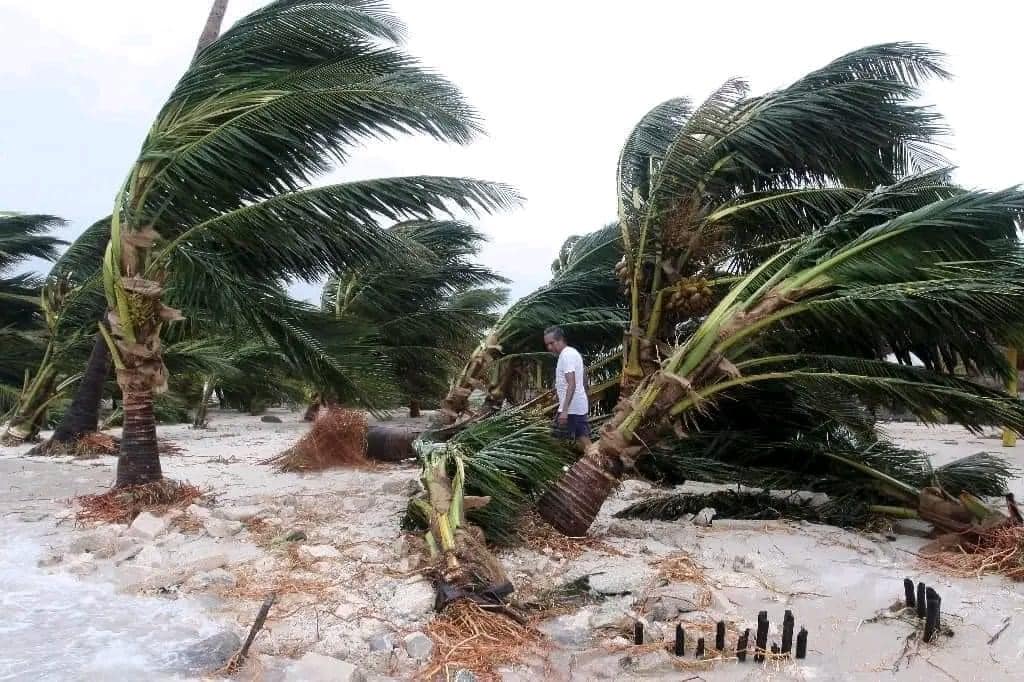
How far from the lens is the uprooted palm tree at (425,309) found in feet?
41.3

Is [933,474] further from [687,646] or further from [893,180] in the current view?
[687,646]

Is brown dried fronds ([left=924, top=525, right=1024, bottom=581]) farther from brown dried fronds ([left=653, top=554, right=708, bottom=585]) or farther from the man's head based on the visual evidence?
the man's head

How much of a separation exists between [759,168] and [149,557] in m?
5.61

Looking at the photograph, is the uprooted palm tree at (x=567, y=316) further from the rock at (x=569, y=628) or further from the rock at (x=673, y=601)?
the rock at (x=569, y=628)

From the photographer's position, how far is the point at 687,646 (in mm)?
3438

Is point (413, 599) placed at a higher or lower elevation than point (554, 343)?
lower

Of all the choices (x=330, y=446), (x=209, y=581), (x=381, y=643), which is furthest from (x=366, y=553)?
(x=330, y=446)

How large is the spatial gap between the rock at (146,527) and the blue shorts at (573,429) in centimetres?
292

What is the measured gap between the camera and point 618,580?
13.8 ft

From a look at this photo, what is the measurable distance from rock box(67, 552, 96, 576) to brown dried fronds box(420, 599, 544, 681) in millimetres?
2291

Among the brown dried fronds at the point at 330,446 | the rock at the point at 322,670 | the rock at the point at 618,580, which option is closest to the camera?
the rock at the point at 322,670

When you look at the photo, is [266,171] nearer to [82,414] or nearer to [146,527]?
[146,527]

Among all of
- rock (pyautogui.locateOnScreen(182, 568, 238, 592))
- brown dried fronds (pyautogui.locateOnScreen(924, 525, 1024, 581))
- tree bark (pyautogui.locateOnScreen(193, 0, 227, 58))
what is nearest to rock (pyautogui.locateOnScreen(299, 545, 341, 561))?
rock (pyautogui.locateOnScreen(182, 568, 238, 592))

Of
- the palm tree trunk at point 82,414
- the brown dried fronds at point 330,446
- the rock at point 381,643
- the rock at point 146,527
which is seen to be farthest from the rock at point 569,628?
the palm tree trunk at point 82,414
